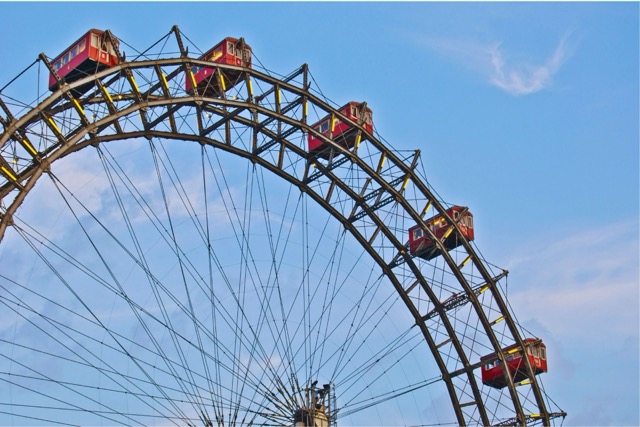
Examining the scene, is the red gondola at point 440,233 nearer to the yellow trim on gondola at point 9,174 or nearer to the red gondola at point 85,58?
the red gondola at point 85,58

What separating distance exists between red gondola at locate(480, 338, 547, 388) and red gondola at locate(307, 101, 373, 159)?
1187 cm

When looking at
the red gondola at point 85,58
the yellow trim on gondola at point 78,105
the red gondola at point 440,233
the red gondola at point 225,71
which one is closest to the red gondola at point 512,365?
the red gondola at point 440,233

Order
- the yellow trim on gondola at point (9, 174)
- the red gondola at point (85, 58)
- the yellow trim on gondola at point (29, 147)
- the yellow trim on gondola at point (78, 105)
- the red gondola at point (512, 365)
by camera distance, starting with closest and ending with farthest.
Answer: the yellow trim on gondola at point (9, 174)
the yellow trim on gondola at point (29, 147)
the yellow trim on gondola at point (78, 105)
the red gondola at point (85, 58)
the red gondola at point (512, 365)

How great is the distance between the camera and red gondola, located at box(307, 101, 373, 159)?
43.0 m

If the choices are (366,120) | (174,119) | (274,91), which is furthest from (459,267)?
(174,119)

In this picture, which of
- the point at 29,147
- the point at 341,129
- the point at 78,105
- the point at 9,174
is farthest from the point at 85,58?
the point at 341,129

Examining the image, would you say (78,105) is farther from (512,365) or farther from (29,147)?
(512,365)

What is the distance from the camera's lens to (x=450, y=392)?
47.9 metres

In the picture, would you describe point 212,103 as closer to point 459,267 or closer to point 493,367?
point 459,267

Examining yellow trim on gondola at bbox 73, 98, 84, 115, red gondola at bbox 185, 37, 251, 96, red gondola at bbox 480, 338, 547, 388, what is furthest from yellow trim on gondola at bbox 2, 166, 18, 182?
red gondola at bbox 480, 338, 547, 388

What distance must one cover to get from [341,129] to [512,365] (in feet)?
44.1

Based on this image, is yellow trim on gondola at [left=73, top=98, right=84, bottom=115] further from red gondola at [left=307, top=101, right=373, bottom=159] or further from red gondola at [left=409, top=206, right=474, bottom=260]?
red gondola at [left=409, top=206, right=474, bottom=260]

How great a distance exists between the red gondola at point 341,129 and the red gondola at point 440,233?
5.09 meters

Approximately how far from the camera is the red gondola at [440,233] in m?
46.0
